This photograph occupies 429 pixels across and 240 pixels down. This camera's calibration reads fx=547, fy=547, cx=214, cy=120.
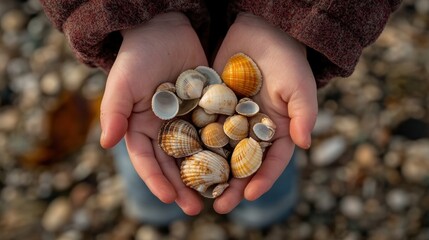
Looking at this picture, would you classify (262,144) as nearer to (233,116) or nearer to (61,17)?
(233,116)

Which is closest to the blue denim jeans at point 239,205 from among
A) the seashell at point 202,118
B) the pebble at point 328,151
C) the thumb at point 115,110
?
the pebble at point 328,151

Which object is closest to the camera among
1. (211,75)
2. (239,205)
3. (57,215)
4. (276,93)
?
(276,93)

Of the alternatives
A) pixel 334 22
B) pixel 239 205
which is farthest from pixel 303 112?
pixel 239 205

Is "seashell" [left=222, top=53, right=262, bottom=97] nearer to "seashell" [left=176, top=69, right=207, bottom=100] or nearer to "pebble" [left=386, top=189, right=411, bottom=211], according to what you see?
"seashell" [left=176, top=69, right=207, bottom=100]

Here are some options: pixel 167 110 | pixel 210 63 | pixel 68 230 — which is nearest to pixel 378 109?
pixel 210 63

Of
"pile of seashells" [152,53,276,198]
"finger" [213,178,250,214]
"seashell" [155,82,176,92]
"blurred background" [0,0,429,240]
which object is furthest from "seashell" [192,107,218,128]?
"blurred background" [0,0,429,240]

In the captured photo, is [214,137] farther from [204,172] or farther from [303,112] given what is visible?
[303,112]

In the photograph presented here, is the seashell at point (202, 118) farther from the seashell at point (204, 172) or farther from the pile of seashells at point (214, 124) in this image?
the seashell at point (204, 172)
